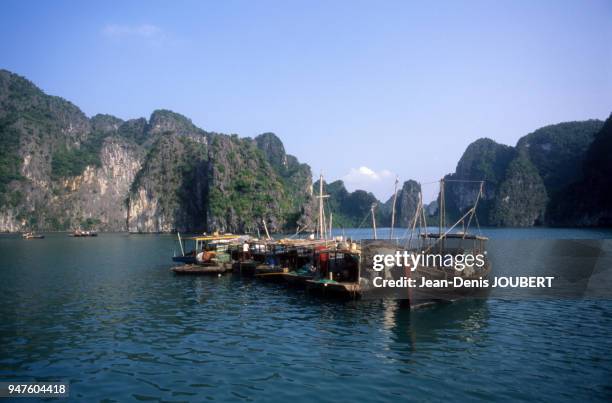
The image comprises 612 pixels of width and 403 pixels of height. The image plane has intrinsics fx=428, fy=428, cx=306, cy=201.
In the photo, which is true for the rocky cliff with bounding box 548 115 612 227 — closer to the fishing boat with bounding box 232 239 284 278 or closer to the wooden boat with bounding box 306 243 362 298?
the fishing boat with bounding box 232 239 284 278

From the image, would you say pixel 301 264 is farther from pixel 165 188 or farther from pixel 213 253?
pixel 165 188

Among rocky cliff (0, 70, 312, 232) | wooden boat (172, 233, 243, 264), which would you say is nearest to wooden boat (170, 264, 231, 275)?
wooden boat (172, 233, 243, 264)

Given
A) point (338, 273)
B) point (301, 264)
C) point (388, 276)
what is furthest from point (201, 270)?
point (388, 276)

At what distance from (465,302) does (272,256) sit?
18.5 m

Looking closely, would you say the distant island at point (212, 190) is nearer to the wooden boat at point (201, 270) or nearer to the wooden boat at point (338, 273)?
the wooden boat at point (201, 270)

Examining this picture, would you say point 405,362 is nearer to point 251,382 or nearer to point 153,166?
point 251,382

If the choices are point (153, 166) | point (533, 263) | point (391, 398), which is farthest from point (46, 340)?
point (153, 166)

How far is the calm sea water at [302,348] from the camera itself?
1245cm

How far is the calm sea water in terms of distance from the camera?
40.8 feet

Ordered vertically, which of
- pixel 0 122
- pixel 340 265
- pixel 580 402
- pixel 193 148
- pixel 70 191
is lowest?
pixel 580 402

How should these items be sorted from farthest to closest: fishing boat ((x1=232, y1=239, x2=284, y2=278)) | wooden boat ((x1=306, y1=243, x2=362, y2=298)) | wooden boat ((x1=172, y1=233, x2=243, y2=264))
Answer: wooden boat ((x1=172, y1=233, x2=243, y2=264)), fishing boat ((x1=232, y1=239, x2=284, y2=278)), wooden boat ((x1=306, y1=243, x2=362, y2=298))

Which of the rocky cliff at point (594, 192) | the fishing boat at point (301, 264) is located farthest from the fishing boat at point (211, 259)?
the rocky cliff at point (594, 192)

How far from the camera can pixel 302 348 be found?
16.3 m

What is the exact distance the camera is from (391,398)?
11.8 m
